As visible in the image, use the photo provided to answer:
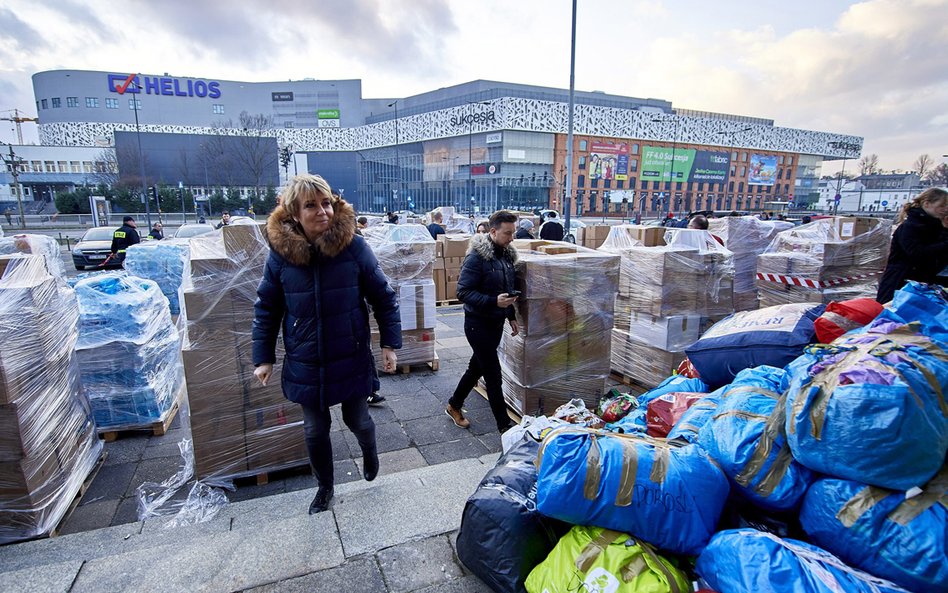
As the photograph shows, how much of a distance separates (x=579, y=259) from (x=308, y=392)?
7.62ft

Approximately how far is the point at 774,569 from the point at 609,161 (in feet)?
222

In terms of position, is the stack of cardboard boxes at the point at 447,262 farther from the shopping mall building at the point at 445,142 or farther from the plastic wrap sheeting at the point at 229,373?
the shopping mall building at the point at 445,142

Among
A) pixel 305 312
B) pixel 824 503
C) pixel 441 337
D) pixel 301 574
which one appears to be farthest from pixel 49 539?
pixel 441 337

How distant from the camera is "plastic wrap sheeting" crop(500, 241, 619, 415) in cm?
373

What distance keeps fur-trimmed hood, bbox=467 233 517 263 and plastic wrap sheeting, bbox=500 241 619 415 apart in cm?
12

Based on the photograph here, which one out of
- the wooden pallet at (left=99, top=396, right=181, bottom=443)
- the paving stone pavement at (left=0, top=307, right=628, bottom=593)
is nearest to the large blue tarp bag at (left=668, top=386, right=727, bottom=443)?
the paving stone pavement at (left=0, top=307, right=628, bottom=593)

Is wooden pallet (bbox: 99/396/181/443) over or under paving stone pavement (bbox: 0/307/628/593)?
under

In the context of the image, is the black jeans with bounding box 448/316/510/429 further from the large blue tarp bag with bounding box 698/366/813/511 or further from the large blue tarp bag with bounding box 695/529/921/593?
the large blue tarp bag with bounding box 695/529/921/593

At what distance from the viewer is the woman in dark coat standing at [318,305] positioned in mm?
2406

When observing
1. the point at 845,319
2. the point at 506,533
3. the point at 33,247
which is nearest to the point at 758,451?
the point at 506,533

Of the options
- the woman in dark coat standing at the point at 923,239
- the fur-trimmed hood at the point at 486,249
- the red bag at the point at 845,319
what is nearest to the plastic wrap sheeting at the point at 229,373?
the fur-trimmed hood at the point at 486,249

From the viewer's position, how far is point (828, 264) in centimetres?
582

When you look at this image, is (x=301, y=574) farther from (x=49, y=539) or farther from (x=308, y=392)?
(x=49, y=539)

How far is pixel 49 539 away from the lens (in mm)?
2549
